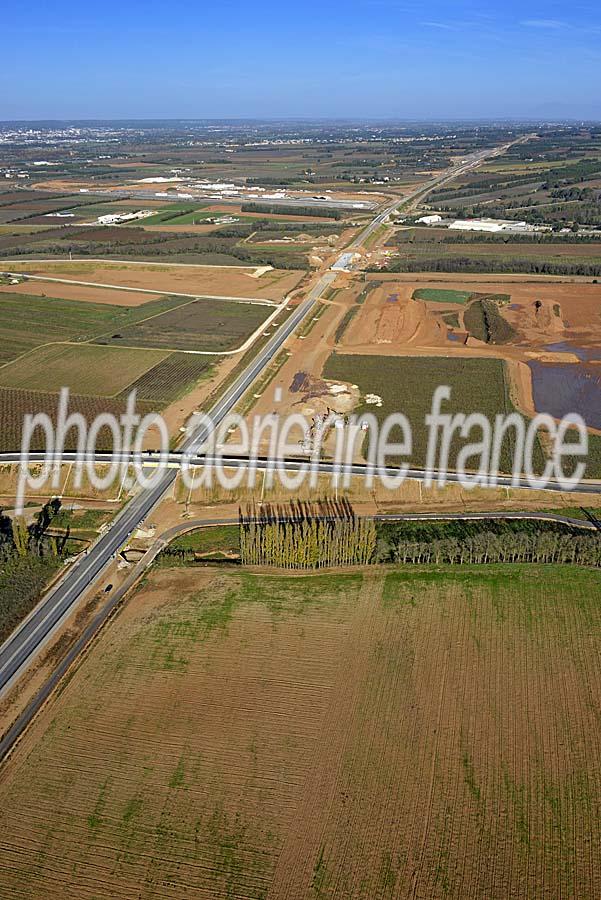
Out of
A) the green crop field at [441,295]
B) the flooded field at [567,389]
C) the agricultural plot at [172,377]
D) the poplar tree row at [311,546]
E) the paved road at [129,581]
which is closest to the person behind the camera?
the paved road at [129,581]

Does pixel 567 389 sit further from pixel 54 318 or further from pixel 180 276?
pixel 180 276

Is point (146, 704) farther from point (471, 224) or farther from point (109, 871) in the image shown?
point (471, 224)

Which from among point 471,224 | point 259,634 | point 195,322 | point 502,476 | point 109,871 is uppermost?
point 471,224

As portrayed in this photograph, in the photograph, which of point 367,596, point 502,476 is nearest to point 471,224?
point 502,476

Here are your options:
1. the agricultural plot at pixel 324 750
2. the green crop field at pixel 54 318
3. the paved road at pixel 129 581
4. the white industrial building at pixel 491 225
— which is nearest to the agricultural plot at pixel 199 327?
the green crop field at pixel 54 318

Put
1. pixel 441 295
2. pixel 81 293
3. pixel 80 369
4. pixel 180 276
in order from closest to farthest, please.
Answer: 1. pixel 80 369
2. pixel 441 295
3. pixel 81 293
4. pixel 180 276

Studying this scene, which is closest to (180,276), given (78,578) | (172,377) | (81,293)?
(81,293)

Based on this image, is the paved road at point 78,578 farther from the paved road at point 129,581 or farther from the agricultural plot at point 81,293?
the agricultural plot at point 81,293
